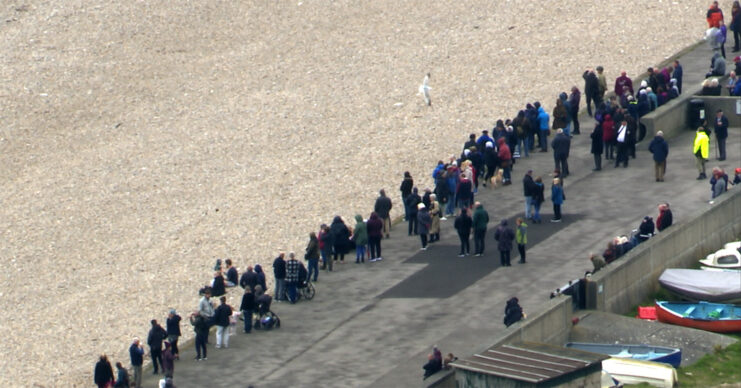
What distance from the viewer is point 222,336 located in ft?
109

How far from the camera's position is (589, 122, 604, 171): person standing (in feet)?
135

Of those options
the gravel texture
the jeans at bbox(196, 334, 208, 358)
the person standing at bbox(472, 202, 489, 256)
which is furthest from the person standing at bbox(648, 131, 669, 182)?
the jeans at bbox(196, 334, 208, 358)

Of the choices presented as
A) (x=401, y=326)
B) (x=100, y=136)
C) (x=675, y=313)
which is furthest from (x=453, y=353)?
(x=100, y=136)

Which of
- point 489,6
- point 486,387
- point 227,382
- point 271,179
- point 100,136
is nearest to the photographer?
→ point 486,387

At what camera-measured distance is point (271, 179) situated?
170 feet

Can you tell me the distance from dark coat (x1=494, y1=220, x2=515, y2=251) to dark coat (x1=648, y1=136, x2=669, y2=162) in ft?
18.5

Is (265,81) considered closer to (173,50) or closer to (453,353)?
(173,50)

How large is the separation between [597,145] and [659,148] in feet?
6.48

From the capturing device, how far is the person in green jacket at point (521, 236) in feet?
116

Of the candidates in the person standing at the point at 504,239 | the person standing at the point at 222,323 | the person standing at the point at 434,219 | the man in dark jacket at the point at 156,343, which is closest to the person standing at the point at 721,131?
the person standing at the point at 434,219

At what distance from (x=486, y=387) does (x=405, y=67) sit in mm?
33680

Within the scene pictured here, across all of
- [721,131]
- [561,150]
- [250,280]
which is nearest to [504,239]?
[250,280]

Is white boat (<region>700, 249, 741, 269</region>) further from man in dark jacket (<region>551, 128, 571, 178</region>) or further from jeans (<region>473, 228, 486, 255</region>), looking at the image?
man in dark jacket (<region>551, 128, 571, 178</region>)

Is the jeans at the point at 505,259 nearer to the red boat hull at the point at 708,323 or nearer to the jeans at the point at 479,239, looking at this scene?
the jeans at the point at 479,239
